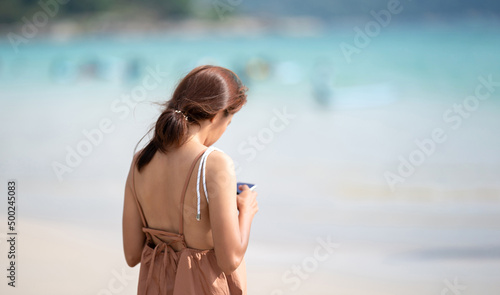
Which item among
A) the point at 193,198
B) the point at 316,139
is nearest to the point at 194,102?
the point at 193,198

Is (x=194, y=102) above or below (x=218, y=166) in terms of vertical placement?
above

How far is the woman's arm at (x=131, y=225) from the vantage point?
181 cm

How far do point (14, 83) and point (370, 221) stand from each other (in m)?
7.21

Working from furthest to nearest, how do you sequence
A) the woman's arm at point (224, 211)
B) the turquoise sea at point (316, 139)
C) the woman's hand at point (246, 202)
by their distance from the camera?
the turquoise sea at point (316, 139)
the woman's hand at point (246, 202)
the woman's arm at point (224, 211)

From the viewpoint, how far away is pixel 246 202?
179 centimetres

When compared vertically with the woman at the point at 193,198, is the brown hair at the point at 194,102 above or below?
above

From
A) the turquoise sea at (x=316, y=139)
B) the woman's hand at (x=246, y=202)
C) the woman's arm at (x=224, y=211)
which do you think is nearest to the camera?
the woman's arm at (x=224, y=211)

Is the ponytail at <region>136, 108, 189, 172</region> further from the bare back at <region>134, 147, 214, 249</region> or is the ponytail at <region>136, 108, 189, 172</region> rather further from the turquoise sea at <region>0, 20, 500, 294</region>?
the turquoise sea at <region>0, 20, 500, 294</region>

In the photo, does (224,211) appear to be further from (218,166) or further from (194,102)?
(194,102)

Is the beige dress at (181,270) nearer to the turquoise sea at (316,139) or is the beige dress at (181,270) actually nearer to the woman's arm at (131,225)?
the woman's arm at (131,225)

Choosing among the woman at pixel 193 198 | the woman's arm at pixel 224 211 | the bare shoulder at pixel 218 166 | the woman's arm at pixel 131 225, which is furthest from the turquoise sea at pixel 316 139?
the bare shoulder at pixel 218 166

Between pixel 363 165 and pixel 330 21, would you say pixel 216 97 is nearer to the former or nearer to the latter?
pixel 363 165

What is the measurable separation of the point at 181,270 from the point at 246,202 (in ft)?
0.85

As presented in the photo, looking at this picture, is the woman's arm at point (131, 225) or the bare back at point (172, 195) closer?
the bare back at point (172, 195)
